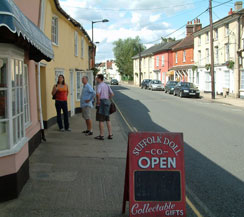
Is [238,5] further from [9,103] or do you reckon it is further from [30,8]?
[9,103]

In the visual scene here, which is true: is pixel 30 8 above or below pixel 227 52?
below

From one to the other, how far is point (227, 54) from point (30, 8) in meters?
25.8

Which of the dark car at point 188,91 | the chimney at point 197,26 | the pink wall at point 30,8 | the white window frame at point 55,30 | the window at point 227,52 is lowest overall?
the dark car at point 188,91

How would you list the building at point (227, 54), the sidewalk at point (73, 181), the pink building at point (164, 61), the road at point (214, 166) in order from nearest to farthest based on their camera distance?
the sidewalk at point (73, 181) < the road at point (214, 166) < the building at point (227, 54) < the pink building at point (164, 61)

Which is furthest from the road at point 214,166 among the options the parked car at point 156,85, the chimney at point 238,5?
the parked car at point 156,85

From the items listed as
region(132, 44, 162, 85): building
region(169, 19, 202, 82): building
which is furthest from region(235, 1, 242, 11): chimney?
region(132, 44, 162, 85): building

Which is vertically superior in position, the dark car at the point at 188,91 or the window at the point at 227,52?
the window at the point at 227,52

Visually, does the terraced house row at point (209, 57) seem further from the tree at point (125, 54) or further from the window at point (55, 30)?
the tree at point (125, 54)

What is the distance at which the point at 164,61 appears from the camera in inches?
2147

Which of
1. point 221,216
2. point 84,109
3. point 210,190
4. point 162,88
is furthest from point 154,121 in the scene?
point 162,88

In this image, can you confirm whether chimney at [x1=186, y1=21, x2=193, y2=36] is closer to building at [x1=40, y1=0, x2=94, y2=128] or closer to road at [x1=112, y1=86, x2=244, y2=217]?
building at [x1=40, y1=0, x2=94, y2=128]

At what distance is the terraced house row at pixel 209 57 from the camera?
27203 millimetres

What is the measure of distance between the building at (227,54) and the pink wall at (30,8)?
21.5 meters

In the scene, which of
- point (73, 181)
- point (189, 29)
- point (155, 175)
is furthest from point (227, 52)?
point (155, 175)
